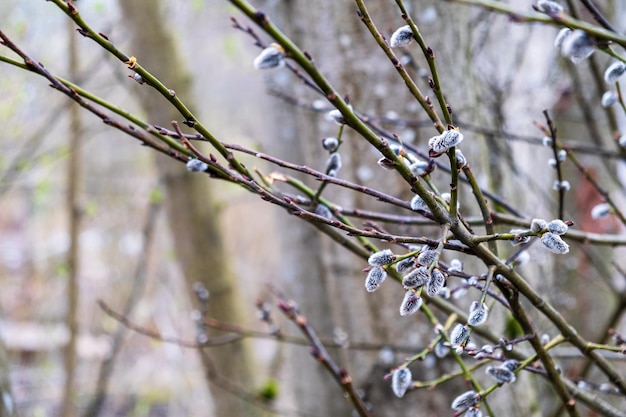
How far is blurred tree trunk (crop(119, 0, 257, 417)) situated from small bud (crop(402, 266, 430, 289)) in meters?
1.50

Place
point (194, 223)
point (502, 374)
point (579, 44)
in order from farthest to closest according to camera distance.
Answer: point (194, 223) < point (502, 374) < point (579, 44)

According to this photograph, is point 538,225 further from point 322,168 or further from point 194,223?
point 194,223

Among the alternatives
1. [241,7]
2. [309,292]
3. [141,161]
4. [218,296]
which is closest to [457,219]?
[241,7]

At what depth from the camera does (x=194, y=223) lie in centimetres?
189

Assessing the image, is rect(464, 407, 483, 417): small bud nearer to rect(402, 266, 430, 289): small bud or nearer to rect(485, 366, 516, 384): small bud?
→ rect(485, 366, 516, 384): small bud

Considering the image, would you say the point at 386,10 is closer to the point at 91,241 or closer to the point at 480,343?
the point at 480,343

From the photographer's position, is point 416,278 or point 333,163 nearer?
point 416,278

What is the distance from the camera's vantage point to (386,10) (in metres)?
1.14

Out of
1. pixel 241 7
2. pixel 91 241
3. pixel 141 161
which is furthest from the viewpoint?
pixel 91 241

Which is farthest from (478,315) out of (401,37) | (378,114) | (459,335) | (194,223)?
(194,223)

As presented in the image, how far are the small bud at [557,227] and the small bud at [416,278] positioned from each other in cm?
12

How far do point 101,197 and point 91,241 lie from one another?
995 millimetres

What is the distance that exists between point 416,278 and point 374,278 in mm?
44

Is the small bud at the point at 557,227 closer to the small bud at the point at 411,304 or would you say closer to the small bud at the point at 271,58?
the small bud at the point at 411,304
